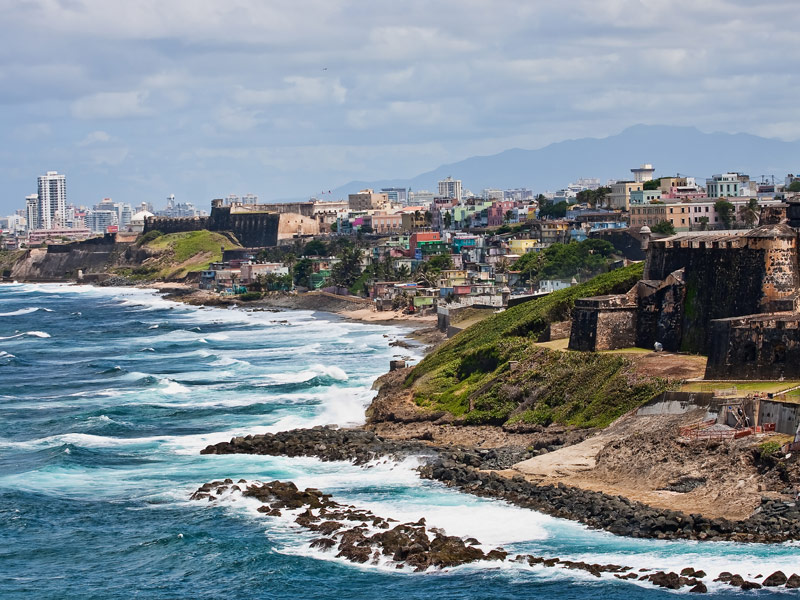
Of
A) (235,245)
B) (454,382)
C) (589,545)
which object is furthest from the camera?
(235,245)

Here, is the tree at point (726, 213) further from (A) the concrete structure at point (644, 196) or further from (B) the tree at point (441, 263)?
(B) the tree at point (441, 263)

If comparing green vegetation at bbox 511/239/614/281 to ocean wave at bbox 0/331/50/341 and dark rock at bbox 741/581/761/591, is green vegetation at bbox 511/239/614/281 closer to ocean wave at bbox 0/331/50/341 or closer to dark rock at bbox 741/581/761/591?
ocean wave at bbox 0/331/50/341

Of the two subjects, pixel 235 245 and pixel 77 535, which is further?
pixel 235 245

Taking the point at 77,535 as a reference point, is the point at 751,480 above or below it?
above

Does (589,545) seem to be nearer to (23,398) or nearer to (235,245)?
(23,398)

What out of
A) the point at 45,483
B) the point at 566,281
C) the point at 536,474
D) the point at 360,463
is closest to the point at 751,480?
Result: the point at 536,474

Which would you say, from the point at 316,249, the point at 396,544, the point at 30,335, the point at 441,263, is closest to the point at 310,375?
the point at 396,544

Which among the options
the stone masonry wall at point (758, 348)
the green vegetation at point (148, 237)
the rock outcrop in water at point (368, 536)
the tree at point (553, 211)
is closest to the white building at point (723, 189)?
the tree at point (553, 211)

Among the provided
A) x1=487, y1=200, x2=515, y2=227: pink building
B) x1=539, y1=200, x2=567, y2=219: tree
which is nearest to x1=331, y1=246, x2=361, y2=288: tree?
x1=539, y1=200, x2=567, y2=219: tree
